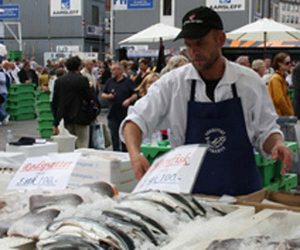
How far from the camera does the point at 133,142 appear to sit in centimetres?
273

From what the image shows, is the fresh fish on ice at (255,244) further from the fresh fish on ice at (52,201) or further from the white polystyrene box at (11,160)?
the white polystyrene box at (11,160)

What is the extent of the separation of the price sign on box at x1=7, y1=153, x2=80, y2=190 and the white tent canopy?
986cm

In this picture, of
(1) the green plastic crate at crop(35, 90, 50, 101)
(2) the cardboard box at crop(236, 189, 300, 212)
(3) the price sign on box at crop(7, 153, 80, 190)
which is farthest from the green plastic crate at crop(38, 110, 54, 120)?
(2) the cardboard box at crop(236, 189, 300, 212)

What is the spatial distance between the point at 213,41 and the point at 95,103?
5.57m

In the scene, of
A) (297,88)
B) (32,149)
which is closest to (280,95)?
(297,88)

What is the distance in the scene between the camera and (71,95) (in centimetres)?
773

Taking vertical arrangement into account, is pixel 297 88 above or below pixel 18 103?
above

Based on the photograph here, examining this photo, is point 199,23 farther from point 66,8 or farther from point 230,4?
point 66,8

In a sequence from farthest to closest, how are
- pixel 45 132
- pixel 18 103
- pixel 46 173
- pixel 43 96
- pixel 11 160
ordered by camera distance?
pixel 18 103 < pixel 43 96 < pixel 45 132 < pixel 11 160 < pixel 46 173

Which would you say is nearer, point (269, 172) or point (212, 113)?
point (212, 113)

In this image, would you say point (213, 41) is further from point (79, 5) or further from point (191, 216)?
point (79, 5)

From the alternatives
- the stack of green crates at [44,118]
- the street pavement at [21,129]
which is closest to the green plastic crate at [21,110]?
the street pavement at [21,129]

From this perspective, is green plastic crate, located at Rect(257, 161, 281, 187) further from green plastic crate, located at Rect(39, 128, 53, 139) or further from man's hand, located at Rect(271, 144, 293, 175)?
green plastic crate, located at Rect(39, 128, 53, 139)

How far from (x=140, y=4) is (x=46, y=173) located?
113 feet
